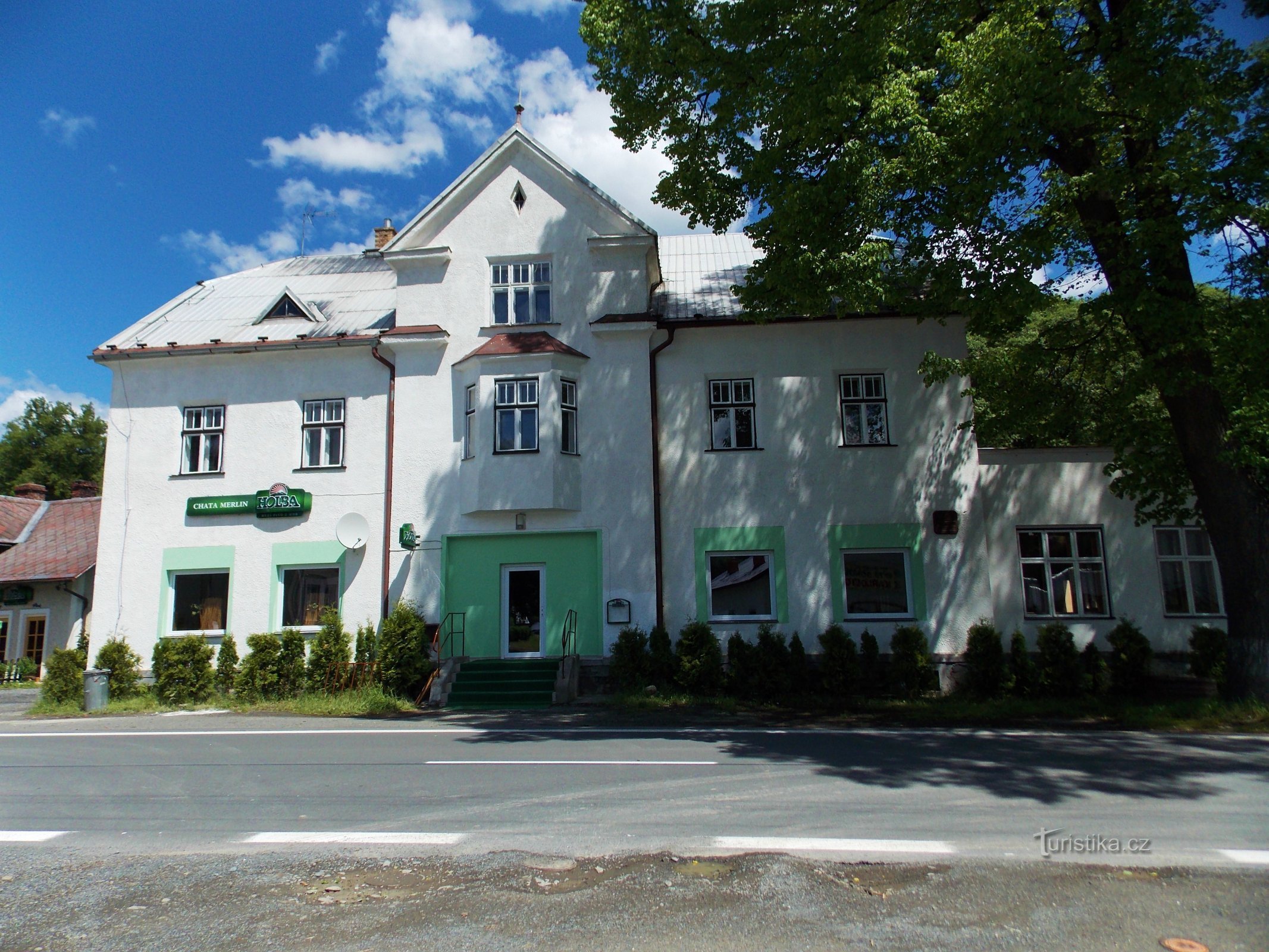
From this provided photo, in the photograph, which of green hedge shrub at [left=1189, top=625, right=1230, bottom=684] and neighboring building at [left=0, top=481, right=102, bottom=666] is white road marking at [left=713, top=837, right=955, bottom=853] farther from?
neighboring building at [left=0, top=481, right=102, bottom=666]

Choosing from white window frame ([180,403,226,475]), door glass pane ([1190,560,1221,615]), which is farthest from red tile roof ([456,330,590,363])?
door glass pane ([1190,560,1221,615])

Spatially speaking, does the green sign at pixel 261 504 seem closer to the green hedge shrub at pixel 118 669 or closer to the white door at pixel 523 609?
the green hedge shrub at pixel 118 669

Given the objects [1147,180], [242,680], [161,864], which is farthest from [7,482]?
[1147,180]

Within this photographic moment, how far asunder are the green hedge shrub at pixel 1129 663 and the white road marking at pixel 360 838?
13.8 meters

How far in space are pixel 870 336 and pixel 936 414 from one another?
2.08 metres

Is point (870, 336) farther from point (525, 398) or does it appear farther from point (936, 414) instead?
point (525, 398)

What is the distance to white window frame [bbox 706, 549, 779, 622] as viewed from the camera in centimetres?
1656

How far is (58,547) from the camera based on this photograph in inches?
990

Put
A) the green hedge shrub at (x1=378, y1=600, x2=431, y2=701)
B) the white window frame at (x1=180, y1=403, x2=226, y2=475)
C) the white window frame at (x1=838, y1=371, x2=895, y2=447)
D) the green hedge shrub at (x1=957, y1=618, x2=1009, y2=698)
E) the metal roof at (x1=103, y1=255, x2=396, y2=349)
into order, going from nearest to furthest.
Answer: the green hedge shrub at (x1=957, y1=618, x2=1009, y2=698) < the green hedge shrub at (x1=378, y1=600, x2=431, y2=701) < the white window frame at (x1=838, y1=371, x2=895, y2=447) < the white window frame at (x1=180, y1=403, x2=226, y2=475) < the metal roof at (x1=103, y1=255, x2=396, y2=349)

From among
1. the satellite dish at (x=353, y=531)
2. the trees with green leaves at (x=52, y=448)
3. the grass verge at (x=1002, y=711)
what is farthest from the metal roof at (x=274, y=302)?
the trees with green leaves at (x=52, y=448)

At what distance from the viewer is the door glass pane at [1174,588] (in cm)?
1619

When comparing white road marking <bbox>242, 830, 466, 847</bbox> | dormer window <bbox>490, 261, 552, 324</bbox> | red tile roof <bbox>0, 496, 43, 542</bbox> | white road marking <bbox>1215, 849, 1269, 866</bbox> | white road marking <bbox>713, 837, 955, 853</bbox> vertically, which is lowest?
white road marking <bbox>1215, 849, 1269, 866</bbox>

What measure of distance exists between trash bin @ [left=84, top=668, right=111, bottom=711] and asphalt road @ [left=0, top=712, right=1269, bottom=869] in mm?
5221

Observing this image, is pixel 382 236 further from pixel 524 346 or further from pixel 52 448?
pixel 52 448
